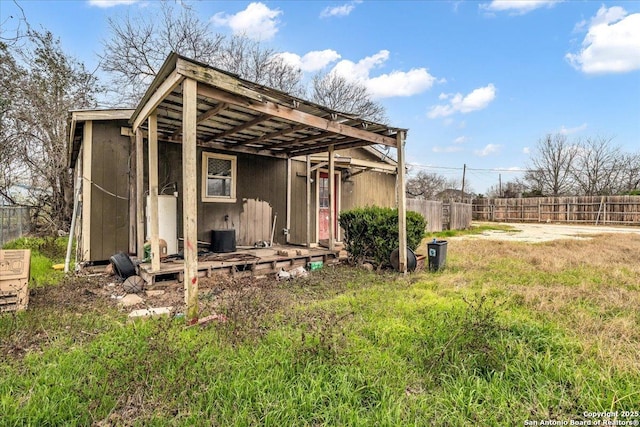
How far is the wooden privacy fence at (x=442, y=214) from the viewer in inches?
537

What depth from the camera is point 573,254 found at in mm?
7250

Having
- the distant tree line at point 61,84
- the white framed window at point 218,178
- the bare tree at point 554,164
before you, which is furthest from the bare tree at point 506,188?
the white framed window at point 218,178

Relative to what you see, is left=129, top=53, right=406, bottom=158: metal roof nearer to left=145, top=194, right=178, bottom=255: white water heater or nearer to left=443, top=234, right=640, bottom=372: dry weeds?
left=145, top=194, right=178, bottom=255: white water heater

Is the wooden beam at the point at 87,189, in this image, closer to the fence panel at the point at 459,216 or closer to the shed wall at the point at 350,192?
the shed wall at the point at 350,192

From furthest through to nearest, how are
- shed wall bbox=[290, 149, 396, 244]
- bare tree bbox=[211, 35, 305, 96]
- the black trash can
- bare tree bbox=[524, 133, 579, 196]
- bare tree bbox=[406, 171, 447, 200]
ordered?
bare tree bbox=[406, 171, 447, 200]
bare tree bbox=[524, 133, 579, 196]
bare tree bbox=[211, 35, 305, 96]
shed wall bbox=[290, 149, 396, 244]
the black trash can

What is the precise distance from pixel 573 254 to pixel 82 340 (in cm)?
907

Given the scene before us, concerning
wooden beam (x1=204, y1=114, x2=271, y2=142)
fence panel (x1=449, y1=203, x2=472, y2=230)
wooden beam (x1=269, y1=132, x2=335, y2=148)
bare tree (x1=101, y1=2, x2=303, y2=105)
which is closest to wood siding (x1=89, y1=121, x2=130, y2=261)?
wooden beam (x1=204, y1=114, x2=271, y2=142)

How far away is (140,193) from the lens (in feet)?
17.8

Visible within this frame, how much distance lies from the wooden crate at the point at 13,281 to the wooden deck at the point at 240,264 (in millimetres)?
1256

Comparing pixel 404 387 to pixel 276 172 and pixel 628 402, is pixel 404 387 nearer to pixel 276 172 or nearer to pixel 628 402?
pixel 628 402

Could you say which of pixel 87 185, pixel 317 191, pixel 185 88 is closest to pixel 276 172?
pixel 317 191

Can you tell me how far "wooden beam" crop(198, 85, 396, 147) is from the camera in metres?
3.56

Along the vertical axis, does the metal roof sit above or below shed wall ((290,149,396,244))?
above

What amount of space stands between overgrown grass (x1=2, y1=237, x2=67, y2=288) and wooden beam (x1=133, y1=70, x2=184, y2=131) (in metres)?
2.68
